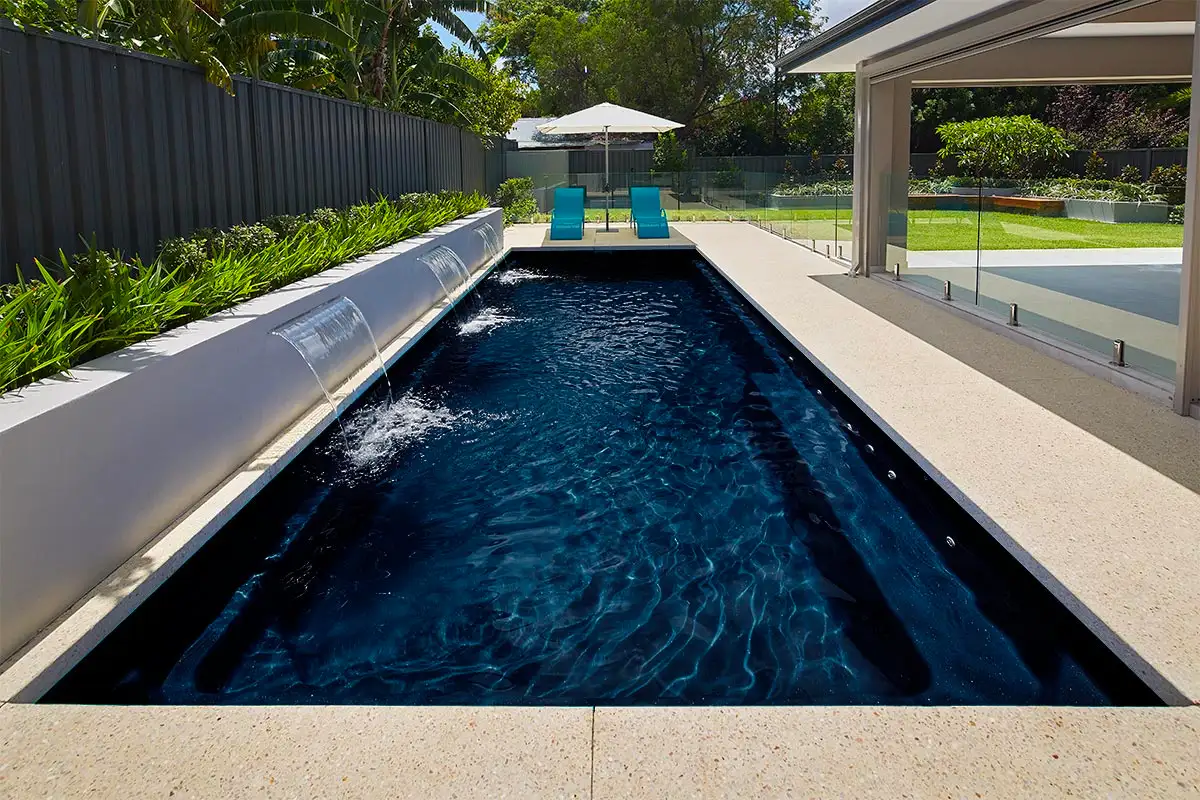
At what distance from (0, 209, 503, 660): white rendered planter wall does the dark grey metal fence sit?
106 cm

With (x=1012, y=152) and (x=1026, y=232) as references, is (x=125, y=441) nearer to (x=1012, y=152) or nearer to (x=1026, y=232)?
(x=1026, y=232)

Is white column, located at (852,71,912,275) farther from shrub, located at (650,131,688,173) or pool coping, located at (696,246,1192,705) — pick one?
shrub, located at (650,131,688,173)

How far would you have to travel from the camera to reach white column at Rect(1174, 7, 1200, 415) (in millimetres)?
5878

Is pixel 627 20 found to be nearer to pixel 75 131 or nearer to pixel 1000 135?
pixel 1000 135

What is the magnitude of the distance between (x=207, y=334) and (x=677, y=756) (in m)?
3.77

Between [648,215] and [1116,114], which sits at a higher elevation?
[1116,114]

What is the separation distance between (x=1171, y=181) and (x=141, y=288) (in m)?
6.79

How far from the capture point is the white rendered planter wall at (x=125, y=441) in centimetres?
351

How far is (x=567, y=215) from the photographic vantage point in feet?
65.5

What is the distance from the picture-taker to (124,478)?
13.8 feet

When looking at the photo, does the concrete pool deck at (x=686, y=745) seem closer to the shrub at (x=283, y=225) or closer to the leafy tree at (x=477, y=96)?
the shrub at (x=283, y=225)

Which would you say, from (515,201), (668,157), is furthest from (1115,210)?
Answer: (668,157)

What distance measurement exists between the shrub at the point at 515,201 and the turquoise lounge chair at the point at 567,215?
538cm

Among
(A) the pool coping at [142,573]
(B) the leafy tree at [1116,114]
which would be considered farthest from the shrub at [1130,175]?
(B) the leafy tree at [1116,114]
